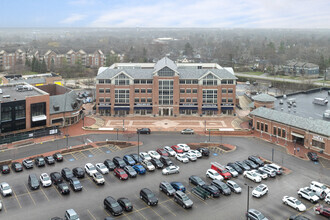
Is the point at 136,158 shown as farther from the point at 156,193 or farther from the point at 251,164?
the point at 251,164

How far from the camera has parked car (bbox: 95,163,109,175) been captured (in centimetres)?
4588

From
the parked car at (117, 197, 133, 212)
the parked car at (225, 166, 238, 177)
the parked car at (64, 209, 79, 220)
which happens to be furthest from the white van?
the parked car at (64, 209, 79, 220)

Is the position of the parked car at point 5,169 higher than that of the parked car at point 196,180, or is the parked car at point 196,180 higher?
the parked car at point 5,169

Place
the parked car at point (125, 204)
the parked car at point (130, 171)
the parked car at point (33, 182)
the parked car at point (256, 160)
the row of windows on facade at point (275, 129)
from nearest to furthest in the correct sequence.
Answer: the parked car at point (125, 204) → the parked car at point (33, 182) → the parked car at point (130, 171) → the parked car at point (256, 160) → the row of windows on facade at point (275, 129)

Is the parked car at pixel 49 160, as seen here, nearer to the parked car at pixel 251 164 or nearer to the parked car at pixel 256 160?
the parked car at pixel 251 164

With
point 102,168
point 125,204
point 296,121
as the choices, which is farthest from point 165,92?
point 125,204

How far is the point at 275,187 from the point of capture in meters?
42.3

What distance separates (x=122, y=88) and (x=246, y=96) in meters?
43.2

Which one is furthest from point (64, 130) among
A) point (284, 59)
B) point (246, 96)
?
point (284, 59)

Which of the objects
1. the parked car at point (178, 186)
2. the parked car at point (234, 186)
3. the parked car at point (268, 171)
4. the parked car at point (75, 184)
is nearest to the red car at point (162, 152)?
the parked car at point (178, 186)

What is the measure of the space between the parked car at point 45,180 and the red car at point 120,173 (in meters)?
8.35

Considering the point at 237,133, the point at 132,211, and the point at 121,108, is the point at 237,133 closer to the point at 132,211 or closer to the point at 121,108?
the point at 121,108

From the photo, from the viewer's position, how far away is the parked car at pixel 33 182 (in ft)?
135

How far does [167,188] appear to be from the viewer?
40.1 m
